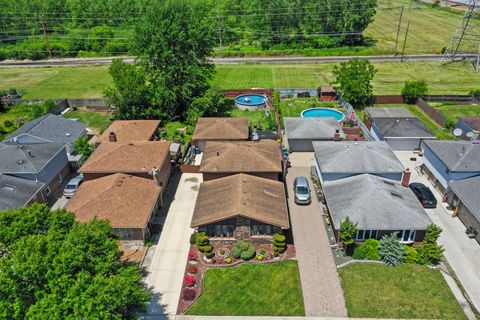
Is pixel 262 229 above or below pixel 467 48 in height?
above

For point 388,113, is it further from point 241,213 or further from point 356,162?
point 241,213

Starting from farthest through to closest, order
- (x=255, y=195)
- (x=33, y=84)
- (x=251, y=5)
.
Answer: (x=251, y=5), (x=33, y=84), (x=255, y=195)

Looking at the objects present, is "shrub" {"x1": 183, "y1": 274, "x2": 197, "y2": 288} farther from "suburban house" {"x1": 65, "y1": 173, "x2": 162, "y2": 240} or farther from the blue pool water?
the blue pool water

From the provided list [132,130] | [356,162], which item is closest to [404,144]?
[356,162]

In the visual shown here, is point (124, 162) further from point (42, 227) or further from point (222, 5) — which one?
point (222, 5)

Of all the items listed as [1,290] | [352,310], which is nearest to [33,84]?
[1,290]

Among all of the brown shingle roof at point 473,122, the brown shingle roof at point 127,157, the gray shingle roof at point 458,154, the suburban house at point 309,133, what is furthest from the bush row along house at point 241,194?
the brown shingle roof at point 473,122

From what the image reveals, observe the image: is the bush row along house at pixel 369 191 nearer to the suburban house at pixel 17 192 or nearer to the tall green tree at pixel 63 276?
the tall green tree at pixel 63 276
